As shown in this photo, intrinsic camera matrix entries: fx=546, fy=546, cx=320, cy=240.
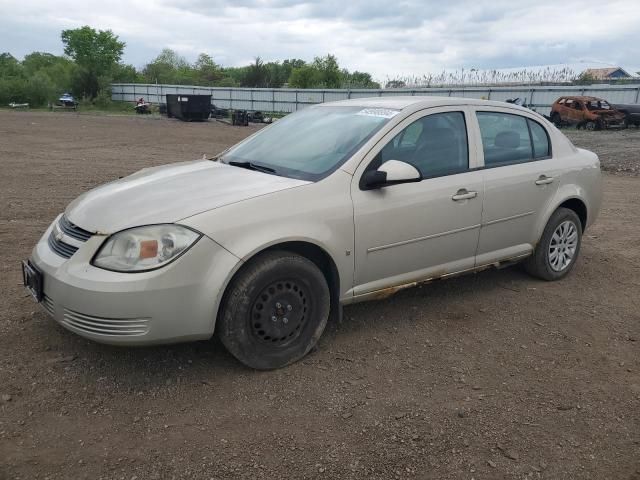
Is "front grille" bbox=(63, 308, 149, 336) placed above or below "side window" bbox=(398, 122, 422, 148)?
below

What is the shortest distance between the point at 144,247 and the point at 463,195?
7.61 feet

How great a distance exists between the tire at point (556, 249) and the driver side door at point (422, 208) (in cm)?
97

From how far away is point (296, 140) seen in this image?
4094mm

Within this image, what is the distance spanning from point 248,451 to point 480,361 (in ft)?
5.55

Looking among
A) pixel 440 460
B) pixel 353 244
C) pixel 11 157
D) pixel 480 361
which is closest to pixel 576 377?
pixel 480 361

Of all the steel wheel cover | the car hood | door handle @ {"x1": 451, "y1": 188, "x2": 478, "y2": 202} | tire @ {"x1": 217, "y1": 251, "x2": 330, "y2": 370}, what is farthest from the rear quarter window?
tire @ {"x1": 217, "y1": 251, "x2": 330, "y2": 370}

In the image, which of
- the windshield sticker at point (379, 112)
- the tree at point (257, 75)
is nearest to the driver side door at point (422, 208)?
the windshield sticker at point (379, 112)

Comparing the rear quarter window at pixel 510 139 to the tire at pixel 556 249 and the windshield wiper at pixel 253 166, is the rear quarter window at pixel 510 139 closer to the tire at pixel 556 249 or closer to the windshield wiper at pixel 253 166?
the tire at pixel 556 249

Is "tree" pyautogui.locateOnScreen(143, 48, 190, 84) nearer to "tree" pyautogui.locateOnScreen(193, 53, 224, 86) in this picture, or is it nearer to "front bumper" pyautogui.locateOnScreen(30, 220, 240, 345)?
"tree" pyautogui.locateOnScreen(193, 53, 224, 86)

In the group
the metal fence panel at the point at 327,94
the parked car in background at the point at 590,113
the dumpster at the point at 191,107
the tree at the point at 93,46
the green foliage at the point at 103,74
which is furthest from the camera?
the tree at the point at 93,46

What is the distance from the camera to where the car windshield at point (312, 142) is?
3.65 m

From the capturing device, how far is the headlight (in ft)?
9.49

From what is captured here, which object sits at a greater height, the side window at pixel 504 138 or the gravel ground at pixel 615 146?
the side window at pixel 504 138

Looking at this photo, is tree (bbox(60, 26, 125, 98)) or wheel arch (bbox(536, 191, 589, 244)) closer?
wheel arch (bbox(536, 191, 589, 244))
